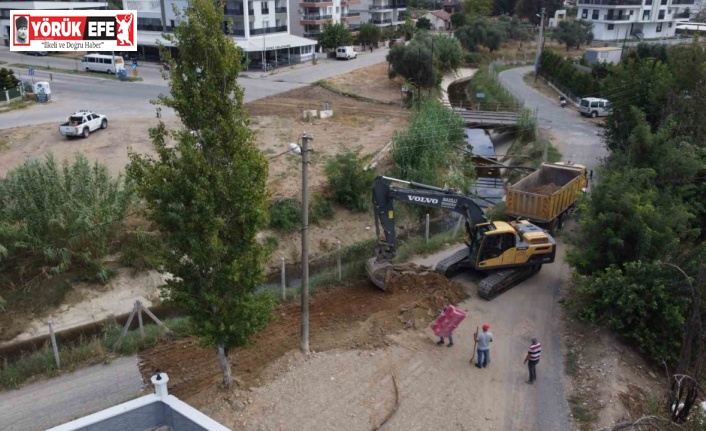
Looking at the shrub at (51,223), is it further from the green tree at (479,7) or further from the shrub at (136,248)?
the green tree at (479,7)

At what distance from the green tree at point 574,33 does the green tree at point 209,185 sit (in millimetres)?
70885

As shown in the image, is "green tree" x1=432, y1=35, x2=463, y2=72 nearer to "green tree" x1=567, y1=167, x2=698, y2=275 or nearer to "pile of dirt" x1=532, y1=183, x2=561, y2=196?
"pile of dirt" x1=532, y1=183, x2=561, y2=196

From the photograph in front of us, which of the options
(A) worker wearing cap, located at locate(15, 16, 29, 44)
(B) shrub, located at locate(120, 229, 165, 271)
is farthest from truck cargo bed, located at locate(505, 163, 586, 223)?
(A) worker wearing cap, located at locate(15, 16, 29, 44)

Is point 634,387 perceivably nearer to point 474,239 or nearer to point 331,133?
point 474,239

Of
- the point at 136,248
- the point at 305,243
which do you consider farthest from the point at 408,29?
the point at 305,243

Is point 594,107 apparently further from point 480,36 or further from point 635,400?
point 480,36

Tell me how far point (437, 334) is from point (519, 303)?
12.3ft

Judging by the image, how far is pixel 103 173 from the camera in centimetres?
2092

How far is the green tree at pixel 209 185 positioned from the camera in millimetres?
9953

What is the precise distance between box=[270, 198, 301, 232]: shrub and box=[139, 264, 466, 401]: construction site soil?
5615 mm

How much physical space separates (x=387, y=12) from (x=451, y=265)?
238ft

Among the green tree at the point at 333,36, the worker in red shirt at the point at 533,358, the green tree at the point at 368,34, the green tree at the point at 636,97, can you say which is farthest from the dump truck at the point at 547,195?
the green tree at the point at 368,34

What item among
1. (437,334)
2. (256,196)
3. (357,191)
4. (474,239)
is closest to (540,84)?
(357,191)

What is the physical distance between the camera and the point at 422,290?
17.8 m
